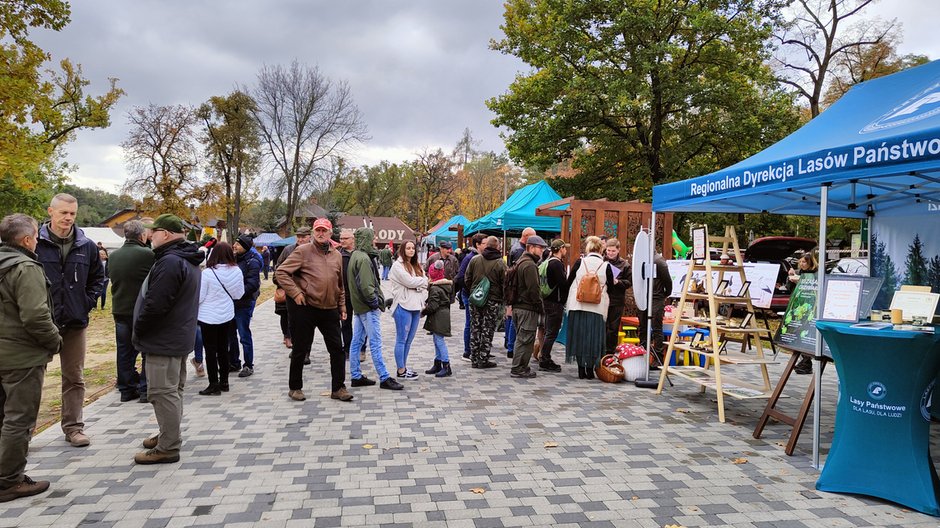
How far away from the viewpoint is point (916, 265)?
576 cm

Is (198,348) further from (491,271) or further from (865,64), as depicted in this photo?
(865,64)

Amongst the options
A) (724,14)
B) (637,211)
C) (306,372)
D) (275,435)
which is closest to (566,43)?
(724,14)

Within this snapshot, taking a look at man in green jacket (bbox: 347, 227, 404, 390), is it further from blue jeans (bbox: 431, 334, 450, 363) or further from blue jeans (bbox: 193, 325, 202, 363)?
blue jeans (bbox: 193, 325, 202, 363)

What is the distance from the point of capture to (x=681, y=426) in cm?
543

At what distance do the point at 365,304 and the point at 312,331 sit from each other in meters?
0.73

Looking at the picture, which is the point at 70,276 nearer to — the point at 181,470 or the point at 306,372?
the point at 181,470

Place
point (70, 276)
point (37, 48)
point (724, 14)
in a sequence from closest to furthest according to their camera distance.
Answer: point (70, 276), point (37, 48), point (724, 14)

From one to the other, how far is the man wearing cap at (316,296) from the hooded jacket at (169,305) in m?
1.44

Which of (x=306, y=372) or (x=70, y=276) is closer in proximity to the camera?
(x=70, y=276)

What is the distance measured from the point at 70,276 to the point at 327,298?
227cm

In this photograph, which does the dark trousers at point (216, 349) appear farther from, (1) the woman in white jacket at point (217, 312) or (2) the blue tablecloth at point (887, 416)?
(2) the blue tablecloth at point (887, 416)

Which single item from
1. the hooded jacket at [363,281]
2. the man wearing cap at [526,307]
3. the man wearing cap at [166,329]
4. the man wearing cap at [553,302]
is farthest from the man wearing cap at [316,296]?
the man wearing cap at [553,302]

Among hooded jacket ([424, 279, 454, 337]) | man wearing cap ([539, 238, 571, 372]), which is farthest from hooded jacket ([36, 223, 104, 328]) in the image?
man wearing cap ([539, 238, 571, 372])

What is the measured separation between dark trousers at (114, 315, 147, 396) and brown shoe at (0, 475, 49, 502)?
7.38 ft
